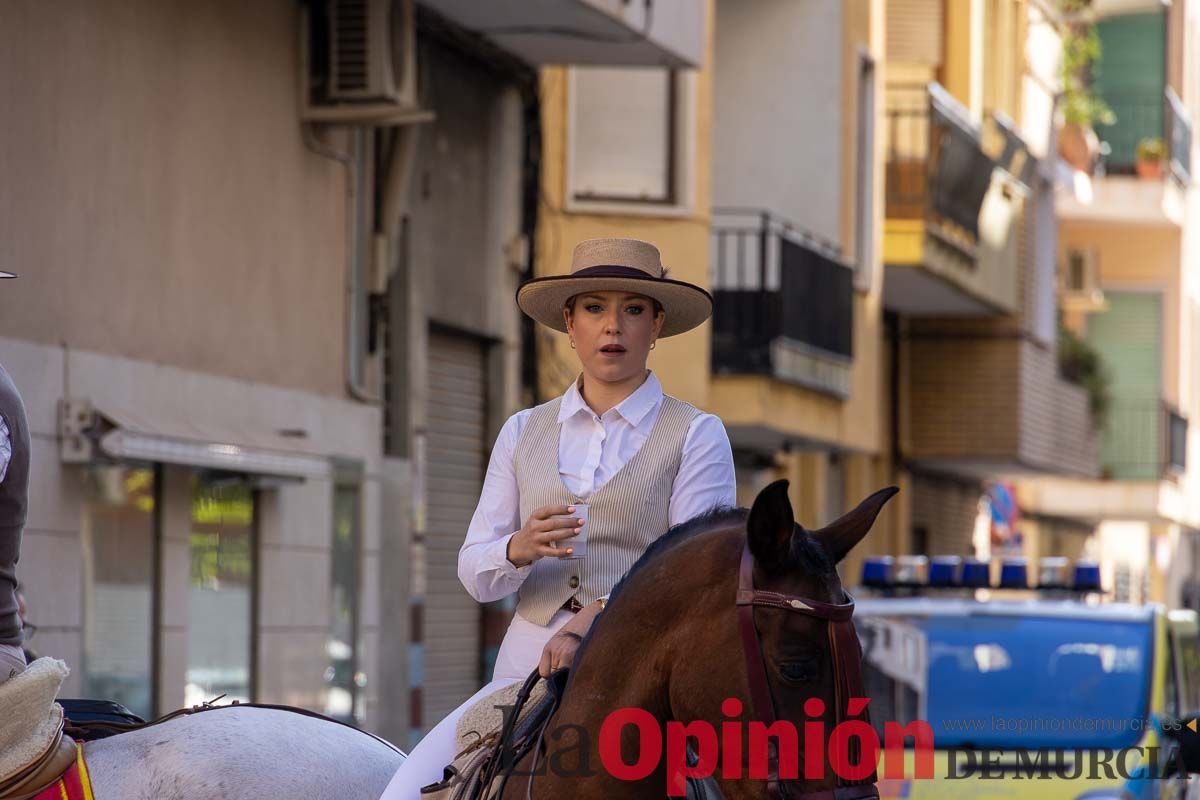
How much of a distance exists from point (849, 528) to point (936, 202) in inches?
839

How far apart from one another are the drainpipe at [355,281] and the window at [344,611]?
0.64 meters

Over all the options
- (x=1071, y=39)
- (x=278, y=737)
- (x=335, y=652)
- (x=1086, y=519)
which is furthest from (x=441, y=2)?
(x=1086, y=519)

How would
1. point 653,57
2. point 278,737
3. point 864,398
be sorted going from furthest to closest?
point 864,398
point 653,57
point 278,737

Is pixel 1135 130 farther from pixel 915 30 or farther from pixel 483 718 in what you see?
pixel 483 718

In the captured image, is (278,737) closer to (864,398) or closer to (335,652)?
(335,652)

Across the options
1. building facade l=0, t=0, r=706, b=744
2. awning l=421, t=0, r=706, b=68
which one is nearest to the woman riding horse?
Result: building facade l=0, t=0, r=706, b=744

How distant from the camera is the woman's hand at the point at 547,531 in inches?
204

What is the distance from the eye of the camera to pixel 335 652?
14.2m

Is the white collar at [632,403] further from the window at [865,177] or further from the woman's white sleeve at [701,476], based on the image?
the window at [865,177]

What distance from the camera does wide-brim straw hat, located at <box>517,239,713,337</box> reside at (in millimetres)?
5449

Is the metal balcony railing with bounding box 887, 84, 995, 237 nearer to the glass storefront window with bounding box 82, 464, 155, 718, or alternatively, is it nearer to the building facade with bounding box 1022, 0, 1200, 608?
the building facade with bounding box 1022, 0, 1200, 608

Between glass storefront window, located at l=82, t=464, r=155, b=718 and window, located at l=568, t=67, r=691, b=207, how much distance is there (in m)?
7.17

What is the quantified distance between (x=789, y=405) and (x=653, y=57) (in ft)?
18.4

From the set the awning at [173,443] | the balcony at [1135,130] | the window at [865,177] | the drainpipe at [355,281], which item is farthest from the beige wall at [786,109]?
the balcony at [1135,130]
